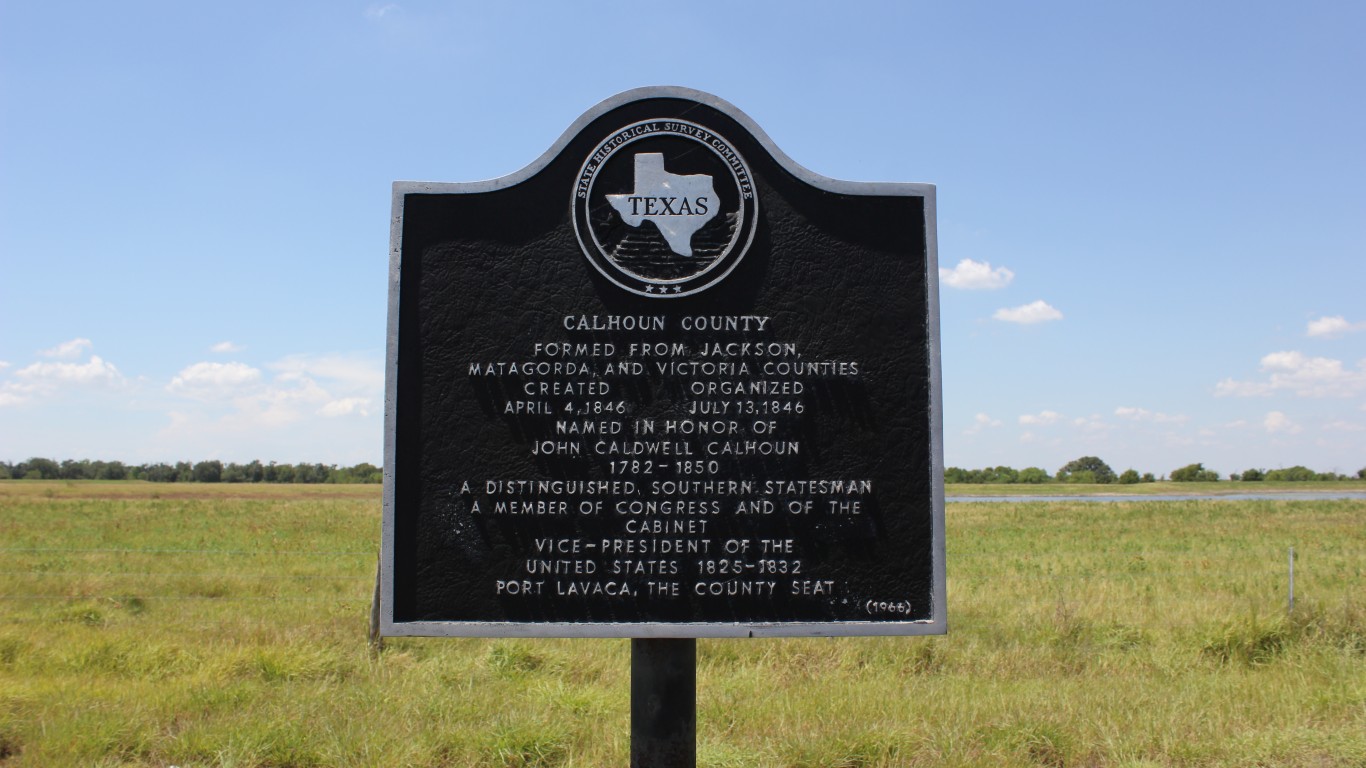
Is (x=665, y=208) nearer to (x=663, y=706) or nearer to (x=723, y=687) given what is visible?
(x=663, y=706)

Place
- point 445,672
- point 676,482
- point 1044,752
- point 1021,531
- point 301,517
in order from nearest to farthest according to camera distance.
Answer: point 676,482, point 1044,752, point 445,672, point 1021,531, point 301,517

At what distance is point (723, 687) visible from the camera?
22.0 feet

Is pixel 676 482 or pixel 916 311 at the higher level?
pixel 916 311

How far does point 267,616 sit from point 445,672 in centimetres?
431

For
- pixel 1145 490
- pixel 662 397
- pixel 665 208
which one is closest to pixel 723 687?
pixel 662 397

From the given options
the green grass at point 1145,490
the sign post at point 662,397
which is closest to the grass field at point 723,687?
the sign post at point 662,397

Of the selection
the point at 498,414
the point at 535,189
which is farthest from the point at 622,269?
the point at 498,414

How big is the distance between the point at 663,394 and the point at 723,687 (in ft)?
12.2

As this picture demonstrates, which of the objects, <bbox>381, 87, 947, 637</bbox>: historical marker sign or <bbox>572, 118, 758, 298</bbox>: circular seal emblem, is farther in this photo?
<bbox>572, 118, 758, 298</bbox>: circular seal emblem

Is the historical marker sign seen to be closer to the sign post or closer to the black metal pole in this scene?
the sign post

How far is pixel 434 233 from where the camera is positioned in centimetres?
393

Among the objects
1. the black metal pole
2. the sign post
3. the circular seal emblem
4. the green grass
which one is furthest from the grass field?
the green grass

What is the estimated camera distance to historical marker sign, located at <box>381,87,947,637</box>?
144 inches

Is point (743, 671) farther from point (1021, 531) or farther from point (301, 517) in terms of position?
point (301, 517)
